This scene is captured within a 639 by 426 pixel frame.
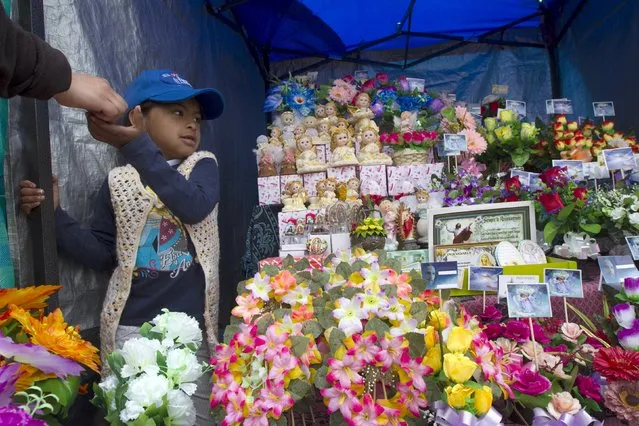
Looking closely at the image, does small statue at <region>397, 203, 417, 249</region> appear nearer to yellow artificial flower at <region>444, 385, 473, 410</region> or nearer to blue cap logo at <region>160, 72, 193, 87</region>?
blue cap logo at <region>160, 72, 193, 87</region>

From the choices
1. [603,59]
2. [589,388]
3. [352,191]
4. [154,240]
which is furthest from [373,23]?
[589,388]

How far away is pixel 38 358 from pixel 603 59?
413 centimetres

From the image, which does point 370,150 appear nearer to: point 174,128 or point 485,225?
point 485,225

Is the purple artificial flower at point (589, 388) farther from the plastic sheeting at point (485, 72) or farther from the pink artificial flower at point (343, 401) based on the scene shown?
the plastic sheeting at point (485, 72)

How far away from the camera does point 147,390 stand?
90cm

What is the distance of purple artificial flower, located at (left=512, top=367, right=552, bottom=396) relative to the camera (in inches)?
41.4

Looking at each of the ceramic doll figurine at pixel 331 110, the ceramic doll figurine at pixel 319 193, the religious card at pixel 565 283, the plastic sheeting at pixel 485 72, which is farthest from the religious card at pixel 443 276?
the plastic sheeting at pixel 485 72

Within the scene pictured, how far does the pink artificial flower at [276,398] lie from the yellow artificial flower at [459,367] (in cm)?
28

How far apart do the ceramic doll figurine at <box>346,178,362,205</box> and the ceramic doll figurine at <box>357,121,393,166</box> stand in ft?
0.47

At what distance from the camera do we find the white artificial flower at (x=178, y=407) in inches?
36.5

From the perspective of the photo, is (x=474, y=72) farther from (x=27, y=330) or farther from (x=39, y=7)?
(x=27, y=330)

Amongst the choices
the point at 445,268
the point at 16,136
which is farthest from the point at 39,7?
the point at 445,268

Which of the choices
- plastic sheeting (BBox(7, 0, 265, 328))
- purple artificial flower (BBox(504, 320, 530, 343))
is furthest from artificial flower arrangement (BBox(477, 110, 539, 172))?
purple artificial flower (BBox(504, 320, 530, 343))

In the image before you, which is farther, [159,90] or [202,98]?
[202,98]
